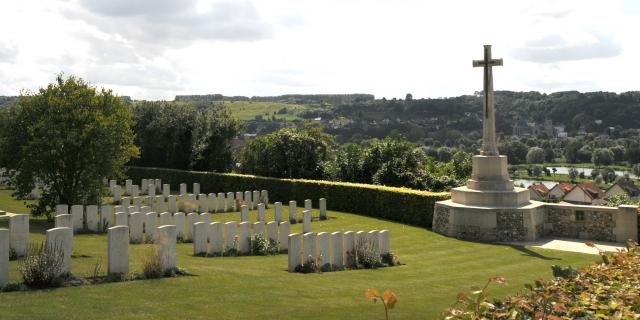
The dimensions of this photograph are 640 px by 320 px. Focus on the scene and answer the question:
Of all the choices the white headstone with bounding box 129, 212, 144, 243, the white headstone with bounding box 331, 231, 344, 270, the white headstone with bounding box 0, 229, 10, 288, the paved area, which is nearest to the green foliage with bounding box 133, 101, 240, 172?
the white headstone with bounding box 129, 212, 144, 243

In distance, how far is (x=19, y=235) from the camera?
11.4 meters

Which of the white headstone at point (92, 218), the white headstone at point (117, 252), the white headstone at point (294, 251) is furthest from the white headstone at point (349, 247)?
the white headstone at point (92, 218)

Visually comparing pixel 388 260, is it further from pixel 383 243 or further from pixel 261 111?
pixel 261 111

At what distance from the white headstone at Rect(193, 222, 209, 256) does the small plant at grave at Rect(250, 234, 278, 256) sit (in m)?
1.35

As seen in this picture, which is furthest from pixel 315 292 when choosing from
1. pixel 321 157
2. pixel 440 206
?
pixel 321 157

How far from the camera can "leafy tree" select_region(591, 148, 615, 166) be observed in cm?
9438

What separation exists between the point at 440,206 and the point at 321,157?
12867 mm

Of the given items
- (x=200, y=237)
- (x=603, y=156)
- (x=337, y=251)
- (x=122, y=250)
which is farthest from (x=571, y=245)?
(x=603, y=156)

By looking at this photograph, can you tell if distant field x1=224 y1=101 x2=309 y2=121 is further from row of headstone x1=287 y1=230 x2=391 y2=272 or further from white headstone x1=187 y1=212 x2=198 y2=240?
row of headstone x1=287 y1=230 x2=391 y2=272

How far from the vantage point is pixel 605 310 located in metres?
5.72

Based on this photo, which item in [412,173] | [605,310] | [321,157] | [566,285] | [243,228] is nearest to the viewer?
[605,310]

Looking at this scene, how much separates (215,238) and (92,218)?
570cm

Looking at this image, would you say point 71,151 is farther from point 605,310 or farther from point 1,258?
point 605,310

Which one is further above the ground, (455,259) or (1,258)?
(1,258)
